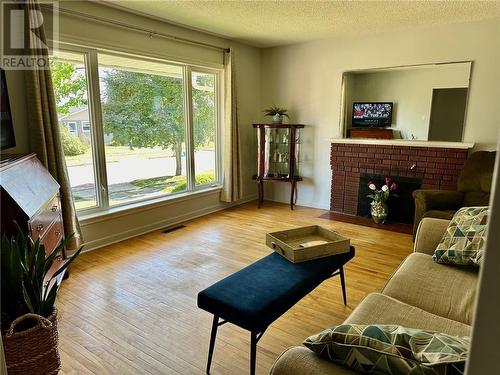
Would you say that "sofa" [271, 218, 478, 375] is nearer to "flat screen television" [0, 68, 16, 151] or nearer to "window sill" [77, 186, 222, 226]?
"flat screen television" [0, 68, 16, 151]

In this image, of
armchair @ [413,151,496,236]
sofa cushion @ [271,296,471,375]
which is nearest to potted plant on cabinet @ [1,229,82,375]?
sofa cushion @ [271,296,471,375]

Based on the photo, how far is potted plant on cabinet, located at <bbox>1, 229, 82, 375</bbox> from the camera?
4.62ft

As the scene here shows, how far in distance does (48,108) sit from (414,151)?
3990 millimetres

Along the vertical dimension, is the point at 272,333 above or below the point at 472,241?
below

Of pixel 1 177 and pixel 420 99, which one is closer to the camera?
pixel 1 177

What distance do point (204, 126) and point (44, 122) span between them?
2243mm

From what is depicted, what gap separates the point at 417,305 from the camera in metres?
1.59

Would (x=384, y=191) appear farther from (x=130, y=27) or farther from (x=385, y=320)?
(x=130, y=27)

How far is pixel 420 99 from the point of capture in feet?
13.3

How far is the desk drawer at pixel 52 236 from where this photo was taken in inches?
91.8

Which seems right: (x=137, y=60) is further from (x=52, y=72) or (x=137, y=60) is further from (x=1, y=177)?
(x=1, y=177)

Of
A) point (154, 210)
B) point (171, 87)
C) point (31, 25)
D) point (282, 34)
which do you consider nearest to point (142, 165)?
point (154, 210)

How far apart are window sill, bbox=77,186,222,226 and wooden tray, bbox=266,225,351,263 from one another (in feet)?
6.79
